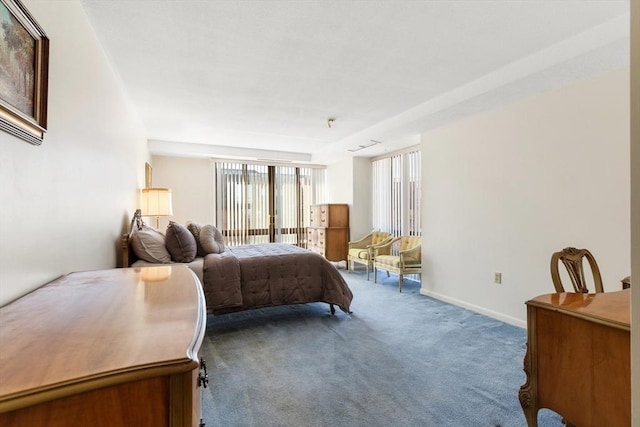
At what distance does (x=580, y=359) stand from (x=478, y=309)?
243cm

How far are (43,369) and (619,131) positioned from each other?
363 centimetres

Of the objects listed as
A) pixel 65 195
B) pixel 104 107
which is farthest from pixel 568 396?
pixel 104 107

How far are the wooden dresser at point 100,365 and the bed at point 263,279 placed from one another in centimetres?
212

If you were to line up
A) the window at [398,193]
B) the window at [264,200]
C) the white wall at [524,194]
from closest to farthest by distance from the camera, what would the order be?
the white wall at [524,194]
the window at [398,193]
the window at [264,200]

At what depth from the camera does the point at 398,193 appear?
571 centimetres

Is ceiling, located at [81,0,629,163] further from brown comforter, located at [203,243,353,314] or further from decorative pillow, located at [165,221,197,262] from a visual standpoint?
brown comforter, located at [203,243,353,314]

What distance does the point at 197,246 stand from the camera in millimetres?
3516

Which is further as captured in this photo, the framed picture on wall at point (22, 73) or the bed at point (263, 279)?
the bed at point (263, 279)

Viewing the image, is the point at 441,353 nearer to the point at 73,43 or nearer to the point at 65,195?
the point at 65,195

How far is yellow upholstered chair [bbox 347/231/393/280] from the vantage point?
549cm

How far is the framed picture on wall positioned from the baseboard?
4.00m

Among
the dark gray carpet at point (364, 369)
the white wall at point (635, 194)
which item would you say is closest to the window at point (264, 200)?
the dark gray carpet at point (364, 369)

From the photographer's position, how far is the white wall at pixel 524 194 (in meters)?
2.58

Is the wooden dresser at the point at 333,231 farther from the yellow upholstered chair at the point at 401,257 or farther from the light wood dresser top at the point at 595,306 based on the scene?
the light wood dresser top at the point at 595,306
